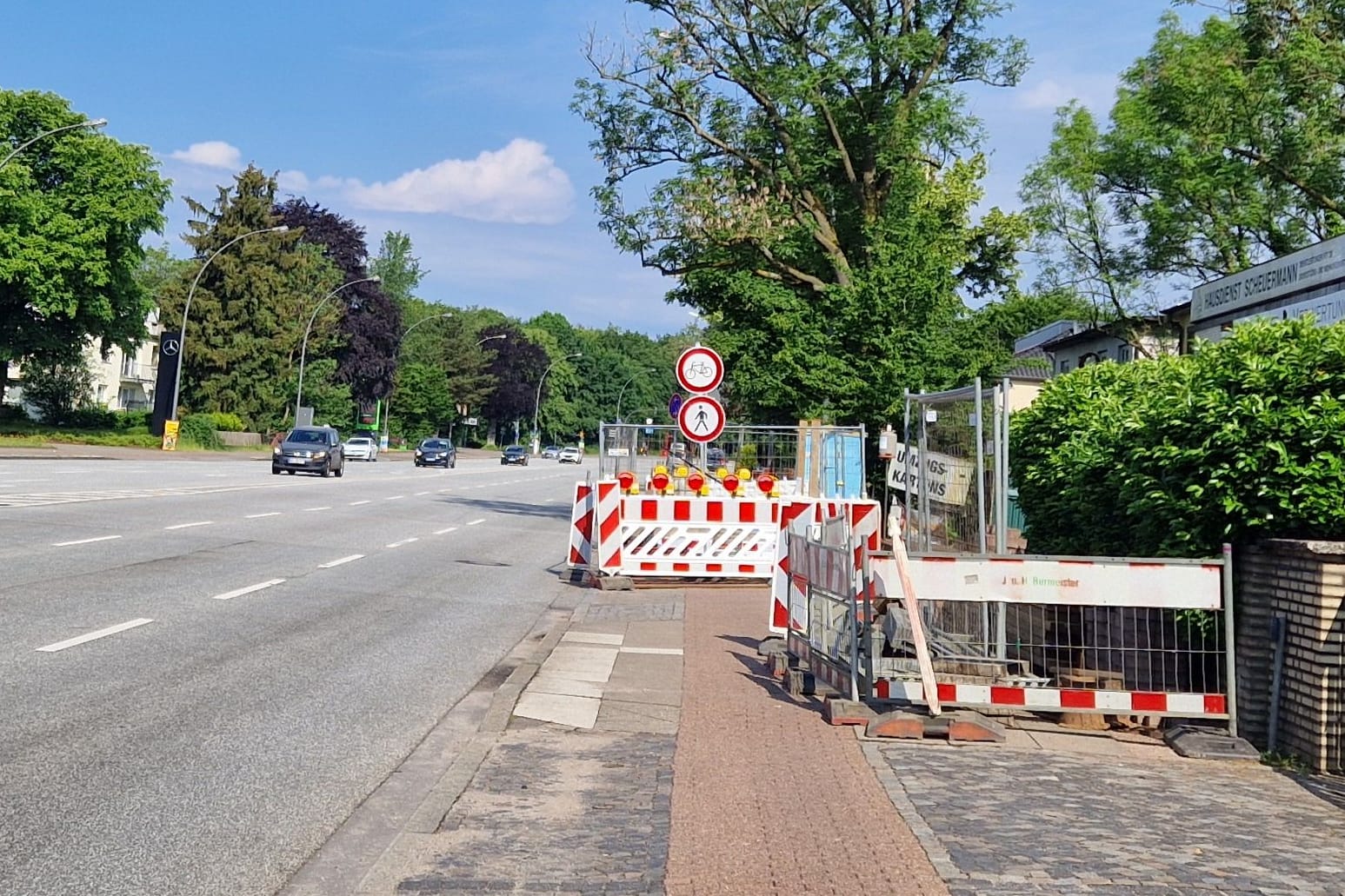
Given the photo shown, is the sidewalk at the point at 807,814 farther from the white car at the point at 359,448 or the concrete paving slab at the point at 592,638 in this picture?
the white car at the point at 359,448

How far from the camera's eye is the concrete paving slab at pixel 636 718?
8.02 meters

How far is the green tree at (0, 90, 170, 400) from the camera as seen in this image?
5628cm

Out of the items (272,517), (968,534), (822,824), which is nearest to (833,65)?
(272,517)

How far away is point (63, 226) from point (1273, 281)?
179 feet

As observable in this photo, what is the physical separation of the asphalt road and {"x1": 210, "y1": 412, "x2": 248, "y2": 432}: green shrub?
166 feet

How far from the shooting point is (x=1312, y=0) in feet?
100

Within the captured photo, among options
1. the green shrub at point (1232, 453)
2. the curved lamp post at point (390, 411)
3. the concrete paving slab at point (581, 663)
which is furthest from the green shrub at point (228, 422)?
the green shrub at point (1232, 453)

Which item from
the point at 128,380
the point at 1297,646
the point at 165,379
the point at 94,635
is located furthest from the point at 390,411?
the point at 1297,646

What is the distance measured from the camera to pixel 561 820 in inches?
232

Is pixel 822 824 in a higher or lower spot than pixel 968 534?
lower

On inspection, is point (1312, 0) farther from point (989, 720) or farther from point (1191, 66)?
point (989, 720)

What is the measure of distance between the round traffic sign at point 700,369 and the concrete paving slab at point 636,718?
8.42 m

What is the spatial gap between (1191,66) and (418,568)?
76.6ft

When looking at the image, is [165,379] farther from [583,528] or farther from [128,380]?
[128,380]
